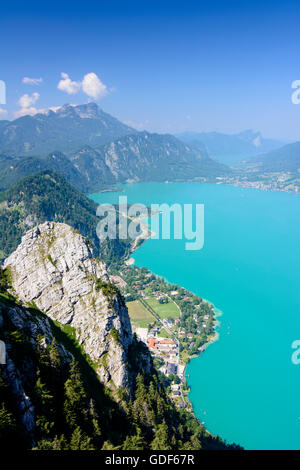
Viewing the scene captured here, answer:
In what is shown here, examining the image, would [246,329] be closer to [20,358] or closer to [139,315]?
[139,315]

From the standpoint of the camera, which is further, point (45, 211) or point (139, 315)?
point (45, 211)

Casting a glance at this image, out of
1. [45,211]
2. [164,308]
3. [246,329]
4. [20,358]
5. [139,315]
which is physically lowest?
[20,358]

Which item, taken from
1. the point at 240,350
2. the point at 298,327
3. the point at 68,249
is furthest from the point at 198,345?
the point at 68,249

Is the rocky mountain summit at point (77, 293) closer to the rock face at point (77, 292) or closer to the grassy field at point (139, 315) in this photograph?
the rock face at point (77, 292)

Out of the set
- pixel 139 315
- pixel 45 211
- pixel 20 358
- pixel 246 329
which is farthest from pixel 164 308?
pixel 45 211

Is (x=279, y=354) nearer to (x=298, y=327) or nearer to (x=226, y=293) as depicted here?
(x=298, y=327)

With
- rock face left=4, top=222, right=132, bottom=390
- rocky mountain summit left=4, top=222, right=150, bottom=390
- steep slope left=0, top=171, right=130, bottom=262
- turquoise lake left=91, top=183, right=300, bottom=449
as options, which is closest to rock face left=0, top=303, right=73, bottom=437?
rocky mountain summit left=4, top=222, right=150, bottom=390
